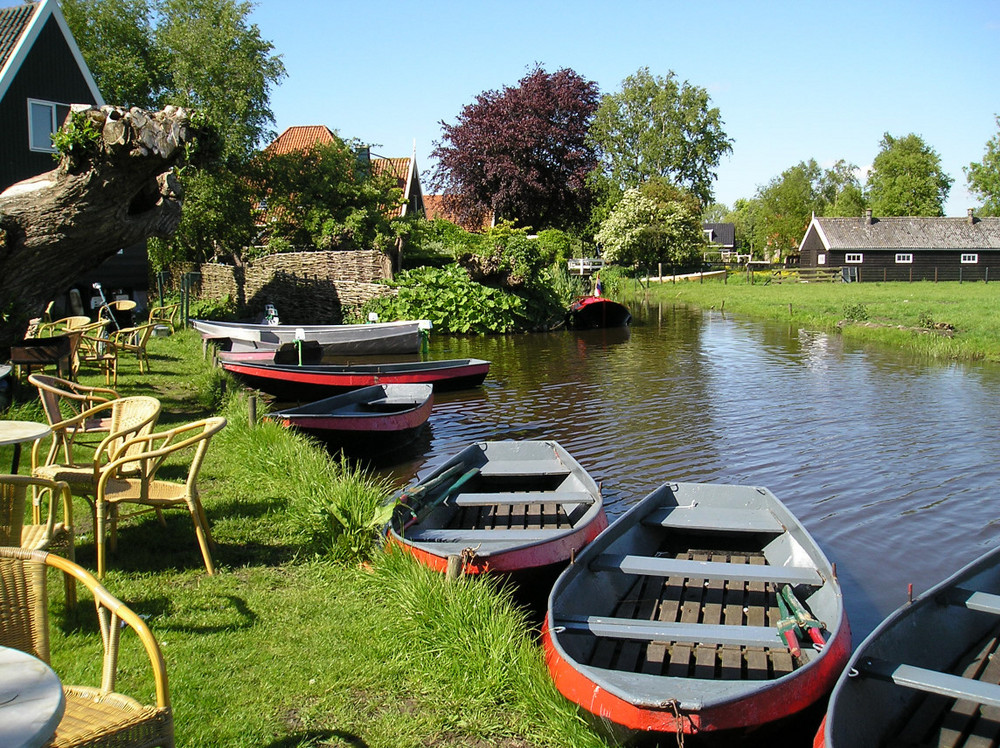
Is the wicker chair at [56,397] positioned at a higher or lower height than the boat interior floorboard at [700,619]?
higher

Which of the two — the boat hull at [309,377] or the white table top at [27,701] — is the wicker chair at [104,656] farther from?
the boat hull at [309,377]

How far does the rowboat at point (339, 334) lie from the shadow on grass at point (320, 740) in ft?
A: 53.4

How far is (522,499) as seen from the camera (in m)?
7.40

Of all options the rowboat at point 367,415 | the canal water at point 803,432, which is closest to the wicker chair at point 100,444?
the rowboat at point 367,415

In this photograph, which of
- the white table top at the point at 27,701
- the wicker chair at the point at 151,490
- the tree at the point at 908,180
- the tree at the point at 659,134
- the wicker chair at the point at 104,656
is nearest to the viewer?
the white table top at the point at 27,701

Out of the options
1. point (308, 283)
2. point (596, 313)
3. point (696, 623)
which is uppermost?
point (308, 283)

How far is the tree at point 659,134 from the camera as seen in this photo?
217 feet

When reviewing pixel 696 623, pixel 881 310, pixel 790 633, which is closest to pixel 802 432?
pixel 696 623

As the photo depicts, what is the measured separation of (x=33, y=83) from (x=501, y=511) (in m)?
20.9

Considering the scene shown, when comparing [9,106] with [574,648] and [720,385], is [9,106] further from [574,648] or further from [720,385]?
[574,648]

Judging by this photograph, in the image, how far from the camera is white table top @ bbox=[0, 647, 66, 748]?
2051 mm

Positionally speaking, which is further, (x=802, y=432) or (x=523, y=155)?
(x=523, y=155)

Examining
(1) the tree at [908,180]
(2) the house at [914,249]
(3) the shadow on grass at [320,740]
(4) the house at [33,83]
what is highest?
(1) the tree at [908,180]

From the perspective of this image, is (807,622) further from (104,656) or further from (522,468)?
(522,468)
